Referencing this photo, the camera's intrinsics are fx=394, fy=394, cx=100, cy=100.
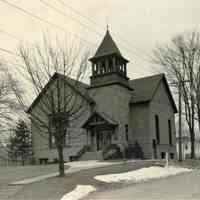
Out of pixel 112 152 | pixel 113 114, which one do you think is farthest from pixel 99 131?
pixel 112 152

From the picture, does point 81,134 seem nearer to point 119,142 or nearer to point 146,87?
point 119,142

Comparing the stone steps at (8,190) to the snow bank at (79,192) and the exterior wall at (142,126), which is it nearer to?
the snow bank at (79,192)

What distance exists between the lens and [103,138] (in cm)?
4019

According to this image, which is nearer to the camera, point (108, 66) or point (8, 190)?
point (8, 190)

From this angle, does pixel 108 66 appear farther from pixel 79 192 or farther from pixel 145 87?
pixel 79 192

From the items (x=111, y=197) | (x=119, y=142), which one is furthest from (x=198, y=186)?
(x=119, y=142)

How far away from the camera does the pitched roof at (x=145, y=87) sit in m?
41.7

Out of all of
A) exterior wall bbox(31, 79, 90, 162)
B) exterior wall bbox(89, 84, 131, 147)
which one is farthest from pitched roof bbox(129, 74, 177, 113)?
exterior wall bbox(31, 79, 90, 162)

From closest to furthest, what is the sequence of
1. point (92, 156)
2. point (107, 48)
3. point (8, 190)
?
point (8, 190)
point (92, 156)
point (107, 48)

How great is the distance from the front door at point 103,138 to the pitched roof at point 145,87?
451 centimetres

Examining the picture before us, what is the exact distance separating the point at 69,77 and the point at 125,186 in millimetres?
6766

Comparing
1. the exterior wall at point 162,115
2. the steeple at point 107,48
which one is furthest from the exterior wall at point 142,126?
the steeple at point 107,48

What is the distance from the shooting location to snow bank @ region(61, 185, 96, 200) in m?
14.7

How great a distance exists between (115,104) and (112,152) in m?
5.10
